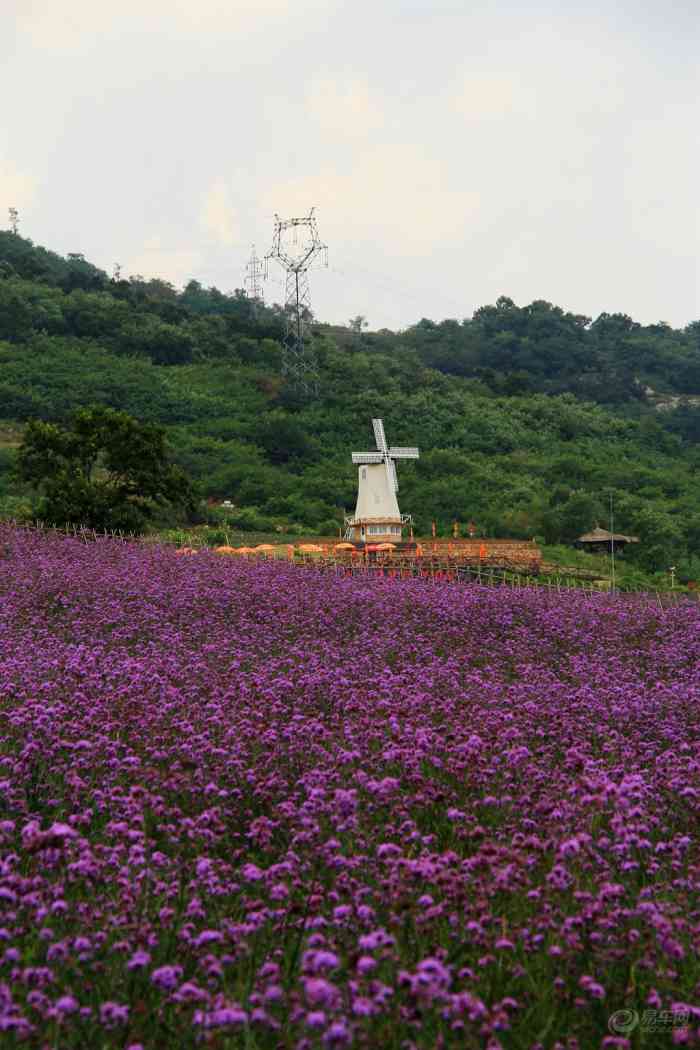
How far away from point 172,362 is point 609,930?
249 ft

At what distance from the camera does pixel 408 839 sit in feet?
16.2

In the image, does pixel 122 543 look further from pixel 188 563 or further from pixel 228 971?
pixel 228 971

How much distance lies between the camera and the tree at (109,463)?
87.9 ft

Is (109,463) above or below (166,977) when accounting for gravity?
above

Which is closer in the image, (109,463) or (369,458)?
(109,463)

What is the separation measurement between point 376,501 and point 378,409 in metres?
30.4

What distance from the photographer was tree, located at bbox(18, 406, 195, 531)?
26.8 m

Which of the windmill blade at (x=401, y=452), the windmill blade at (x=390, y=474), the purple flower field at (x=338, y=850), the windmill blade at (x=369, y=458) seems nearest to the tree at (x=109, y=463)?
the windmill blade at (x=369, y=458)
